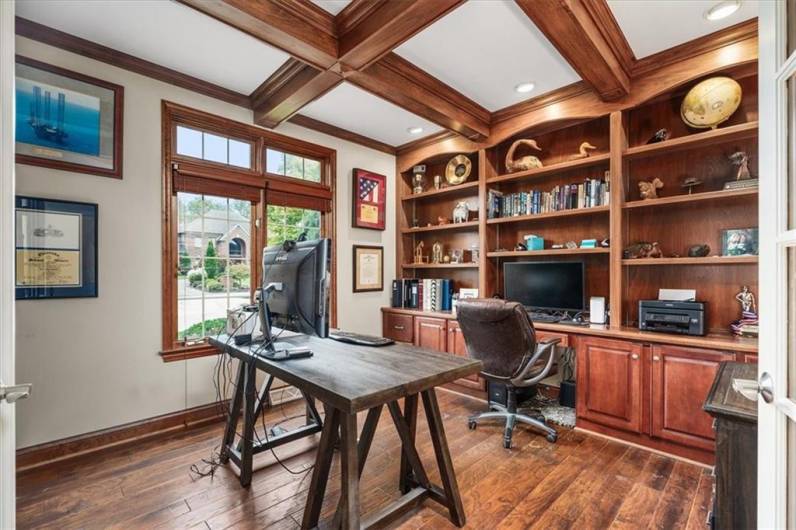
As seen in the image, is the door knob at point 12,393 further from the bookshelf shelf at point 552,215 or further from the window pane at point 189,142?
the bookshelf shelf at point 552,215

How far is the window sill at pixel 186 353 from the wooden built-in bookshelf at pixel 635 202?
251cm

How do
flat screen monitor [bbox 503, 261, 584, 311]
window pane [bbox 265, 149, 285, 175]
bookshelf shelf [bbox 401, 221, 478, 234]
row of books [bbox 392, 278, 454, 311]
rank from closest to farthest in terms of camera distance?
flat screen monitor [bbox 503, 261, 584, 311] → window pane [bbox 265, 149, 285, 175] → bookshelf shelf [bbox 401, 221, 478, 234] → row of books [bbox 392, 278, 454, 311]

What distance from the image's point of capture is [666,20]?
7.04 feet

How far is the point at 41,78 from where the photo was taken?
223 cm

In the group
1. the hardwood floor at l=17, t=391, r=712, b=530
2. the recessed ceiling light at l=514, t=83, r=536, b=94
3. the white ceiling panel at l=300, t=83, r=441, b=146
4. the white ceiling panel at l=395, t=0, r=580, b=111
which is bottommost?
the hardwood floor at l=17, t=391, r=712, b=530

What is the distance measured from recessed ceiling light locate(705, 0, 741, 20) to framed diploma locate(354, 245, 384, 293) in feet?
10.6

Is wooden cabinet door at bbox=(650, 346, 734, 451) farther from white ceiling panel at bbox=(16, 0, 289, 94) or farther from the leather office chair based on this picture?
white ceiling panel at bbox=(16, 0, 289, 94)

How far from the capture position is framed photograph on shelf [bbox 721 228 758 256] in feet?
7.77

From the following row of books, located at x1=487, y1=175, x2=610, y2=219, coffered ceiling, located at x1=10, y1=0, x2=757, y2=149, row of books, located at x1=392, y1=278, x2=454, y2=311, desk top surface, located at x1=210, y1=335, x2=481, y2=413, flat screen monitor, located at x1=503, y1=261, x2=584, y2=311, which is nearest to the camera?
desk top surface, located at x1=210, y1=335, x2=481, y2=413

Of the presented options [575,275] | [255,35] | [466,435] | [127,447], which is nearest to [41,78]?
[255,35]

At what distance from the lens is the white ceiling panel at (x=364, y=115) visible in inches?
122

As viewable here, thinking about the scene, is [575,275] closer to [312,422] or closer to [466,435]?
[466,435]

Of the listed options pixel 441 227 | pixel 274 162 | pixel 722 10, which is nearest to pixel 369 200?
pixel 441 227

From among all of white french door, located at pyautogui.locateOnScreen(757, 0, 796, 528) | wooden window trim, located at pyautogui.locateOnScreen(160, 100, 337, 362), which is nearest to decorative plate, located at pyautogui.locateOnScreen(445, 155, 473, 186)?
wooden window trim, located at pyautogui.locateOnScreen(160, 100, 337, 362)
